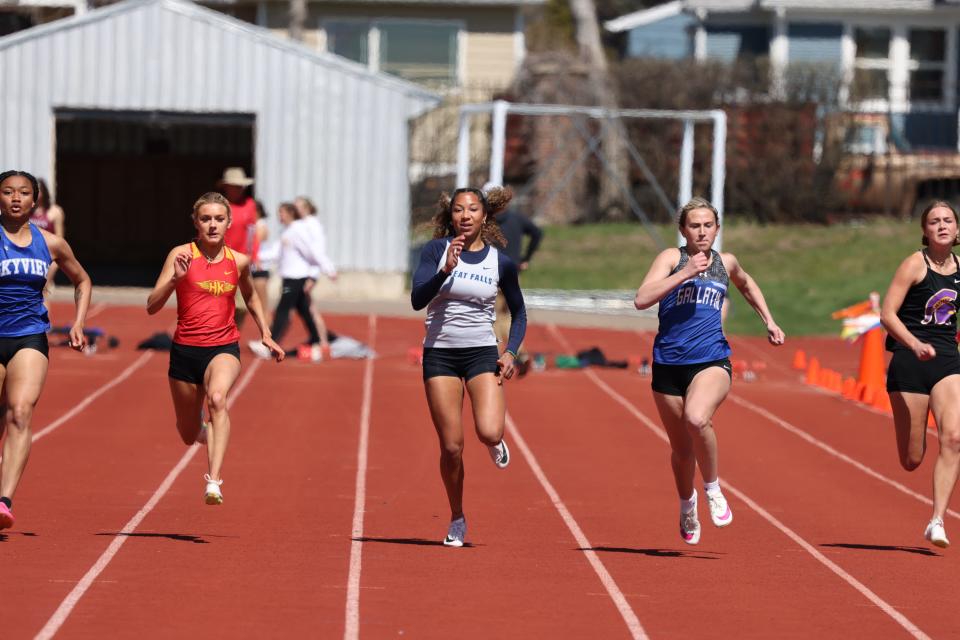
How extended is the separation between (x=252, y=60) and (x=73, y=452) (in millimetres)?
14451

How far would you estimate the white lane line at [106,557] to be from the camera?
23.6 ft

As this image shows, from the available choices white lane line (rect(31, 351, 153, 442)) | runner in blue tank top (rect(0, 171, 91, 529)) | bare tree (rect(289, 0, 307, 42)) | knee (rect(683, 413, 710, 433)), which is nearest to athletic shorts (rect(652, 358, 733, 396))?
knee (rect(683, 413, 710, 433))

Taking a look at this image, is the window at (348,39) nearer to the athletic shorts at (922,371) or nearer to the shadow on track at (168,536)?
the shadow on track at (168,536)

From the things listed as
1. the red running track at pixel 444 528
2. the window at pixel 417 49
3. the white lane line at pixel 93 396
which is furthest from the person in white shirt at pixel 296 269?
the window at pixel 417 49

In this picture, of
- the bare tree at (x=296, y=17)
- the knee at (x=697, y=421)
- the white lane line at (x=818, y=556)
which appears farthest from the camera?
the bare tree at (x=296, y=17)

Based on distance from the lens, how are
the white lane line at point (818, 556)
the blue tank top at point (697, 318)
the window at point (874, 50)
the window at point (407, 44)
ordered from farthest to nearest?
the window at point (874, 50) → the window at point (407, 44) → the blue tank top at point (697, 318) → the white lane line at point (818, 556)

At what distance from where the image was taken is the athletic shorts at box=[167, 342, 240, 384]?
958 centimetres

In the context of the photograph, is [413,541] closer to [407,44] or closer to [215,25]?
[215,25]

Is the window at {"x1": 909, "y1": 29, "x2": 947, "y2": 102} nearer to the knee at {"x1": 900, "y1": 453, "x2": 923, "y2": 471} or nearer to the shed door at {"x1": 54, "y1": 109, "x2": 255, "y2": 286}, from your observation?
the shed door at {"x1": 54, "y1": 109, "x2": 255, "y2": 286}

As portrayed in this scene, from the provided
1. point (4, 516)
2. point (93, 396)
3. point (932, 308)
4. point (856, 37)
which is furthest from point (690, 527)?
point (856, 37)

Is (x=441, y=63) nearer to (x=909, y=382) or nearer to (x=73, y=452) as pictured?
(x=73, y=452)

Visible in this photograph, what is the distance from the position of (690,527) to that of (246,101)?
18.6 meters

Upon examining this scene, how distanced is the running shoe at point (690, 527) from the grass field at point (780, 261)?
1536 centimetres

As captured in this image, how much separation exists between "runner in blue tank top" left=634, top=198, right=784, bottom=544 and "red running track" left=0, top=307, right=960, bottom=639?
2.05ft
